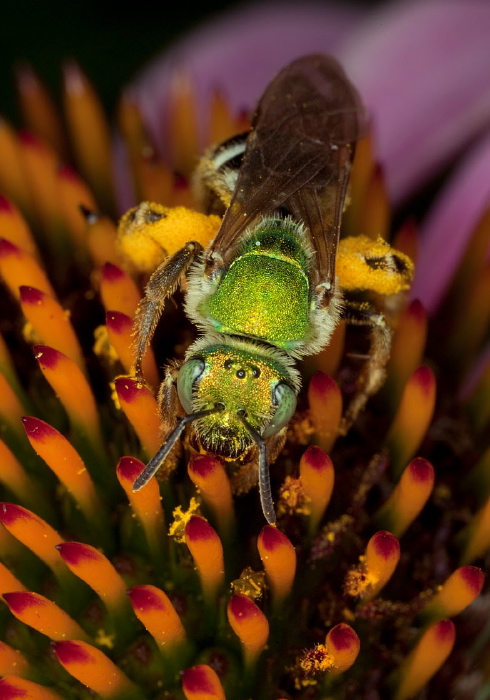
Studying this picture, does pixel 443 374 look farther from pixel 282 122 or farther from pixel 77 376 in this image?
pixel 77 376

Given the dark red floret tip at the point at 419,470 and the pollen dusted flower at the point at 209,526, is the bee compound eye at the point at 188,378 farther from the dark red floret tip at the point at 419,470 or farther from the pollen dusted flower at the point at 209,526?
the dark red floret tip at the point at 419,470

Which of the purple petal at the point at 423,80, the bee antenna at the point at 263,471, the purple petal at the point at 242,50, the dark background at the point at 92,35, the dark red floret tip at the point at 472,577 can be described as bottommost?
the dark red floret tip at the point at 472,577

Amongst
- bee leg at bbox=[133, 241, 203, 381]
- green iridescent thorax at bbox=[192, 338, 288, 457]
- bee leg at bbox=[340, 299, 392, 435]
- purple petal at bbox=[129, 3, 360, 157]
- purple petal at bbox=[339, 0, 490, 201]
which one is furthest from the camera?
purple petal at bbox=[129, 3, 360, 157]

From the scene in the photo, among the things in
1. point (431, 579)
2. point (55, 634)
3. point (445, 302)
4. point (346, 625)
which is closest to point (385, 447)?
point (431, 579)

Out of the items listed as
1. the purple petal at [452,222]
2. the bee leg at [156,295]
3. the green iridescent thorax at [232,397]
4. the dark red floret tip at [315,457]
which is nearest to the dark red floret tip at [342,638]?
the dark red floret tip at [315,457]

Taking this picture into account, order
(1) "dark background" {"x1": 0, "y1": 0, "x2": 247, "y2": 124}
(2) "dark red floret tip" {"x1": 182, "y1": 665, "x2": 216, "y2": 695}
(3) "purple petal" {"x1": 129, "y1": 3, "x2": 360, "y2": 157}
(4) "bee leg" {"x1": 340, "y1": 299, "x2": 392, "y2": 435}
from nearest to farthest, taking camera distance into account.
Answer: (2) "dark red floret tip" {"x1": 182, "y1": 665, "x2": 216, "y2": 695}
(4) "bee leg" {"x1": 340, "y1": 299, "x2": 392, "y2": 435}
(3) "purple petal" {"x1": 129, "y1": 3, "x2": 360, "y2": 157}
(1) "dark background" {"x1": 0, "y1": 0, "x2": 247, "y2": 124}

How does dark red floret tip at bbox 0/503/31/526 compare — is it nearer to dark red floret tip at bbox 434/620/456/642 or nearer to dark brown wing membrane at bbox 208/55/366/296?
dark brown wing membrane at bbox 208/55/366/296

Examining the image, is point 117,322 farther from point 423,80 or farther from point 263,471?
point 423,80

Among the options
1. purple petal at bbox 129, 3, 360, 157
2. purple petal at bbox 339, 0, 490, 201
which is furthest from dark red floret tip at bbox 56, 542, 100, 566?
purple petal at bbox 129, 3, 360, 157
